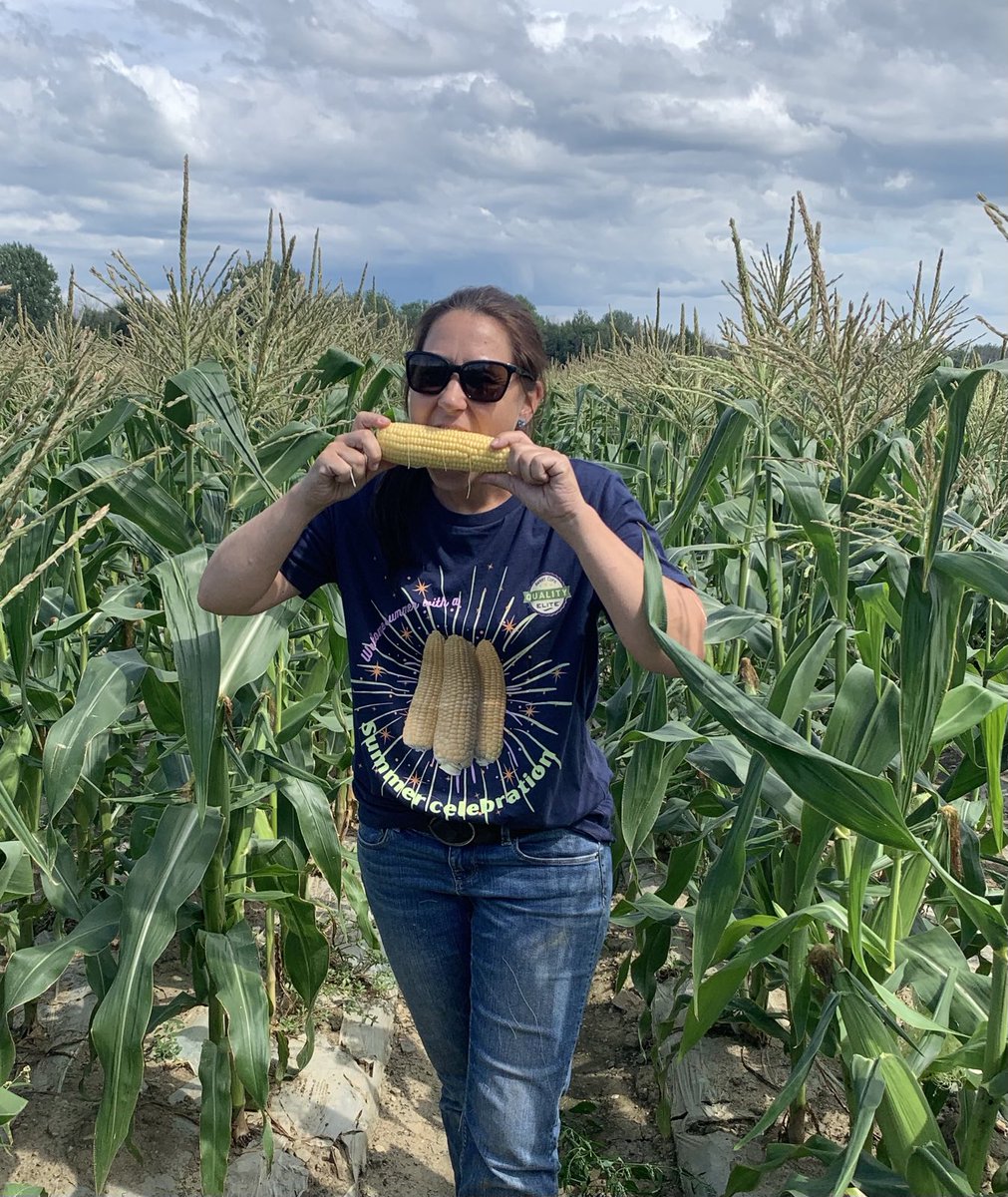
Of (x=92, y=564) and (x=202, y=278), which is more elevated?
(x=202, y=278)

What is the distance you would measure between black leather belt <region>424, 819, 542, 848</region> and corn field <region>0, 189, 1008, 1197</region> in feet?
1.42

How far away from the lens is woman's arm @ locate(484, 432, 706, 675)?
6.34 ft

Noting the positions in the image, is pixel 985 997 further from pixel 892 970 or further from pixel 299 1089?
pixel 299 1089

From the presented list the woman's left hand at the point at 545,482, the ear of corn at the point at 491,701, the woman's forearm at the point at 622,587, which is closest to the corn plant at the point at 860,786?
the woman's forearm at the point at 622,587

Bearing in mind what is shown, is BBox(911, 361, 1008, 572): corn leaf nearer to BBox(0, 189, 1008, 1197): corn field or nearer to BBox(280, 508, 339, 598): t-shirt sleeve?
BBox(0, 189, 1008, 1197): corn field

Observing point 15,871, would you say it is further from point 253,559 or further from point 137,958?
point 253,559

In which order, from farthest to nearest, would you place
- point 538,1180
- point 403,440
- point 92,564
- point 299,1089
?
point 92,564
point 299,1089
point 538,1180
point 403,440

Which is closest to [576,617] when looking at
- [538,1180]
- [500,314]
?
[500,314]

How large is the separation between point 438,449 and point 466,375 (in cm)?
19

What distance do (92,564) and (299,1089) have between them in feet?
6.44

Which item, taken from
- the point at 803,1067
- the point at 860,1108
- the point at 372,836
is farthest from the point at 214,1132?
the point at 860,1108

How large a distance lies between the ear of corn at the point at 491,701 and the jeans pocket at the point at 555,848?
8.1 inches

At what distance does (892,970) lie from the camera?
2326 mm

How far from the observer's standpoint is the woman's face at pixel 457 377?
7.16 ft
